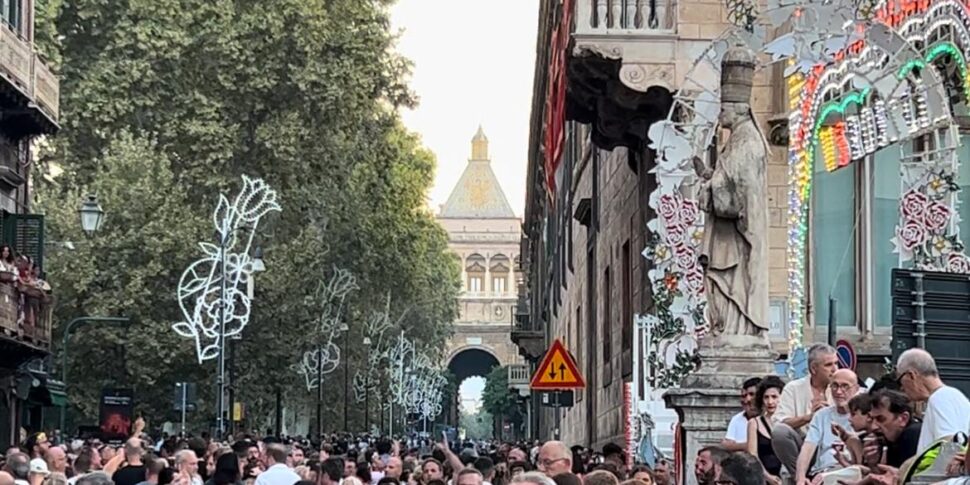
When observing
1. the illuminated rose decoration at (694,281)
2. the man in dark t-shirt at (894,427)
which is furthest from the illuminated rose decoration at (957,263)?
the man in dark t-shirt at (894,427)

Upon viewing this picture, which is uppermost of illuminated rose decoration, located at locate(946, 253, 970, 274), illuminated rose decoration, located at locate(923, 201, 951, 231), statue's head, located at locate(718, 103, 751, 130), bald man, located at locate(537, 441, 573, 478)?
statue's head, located at locate(718, 103, 751, 130)

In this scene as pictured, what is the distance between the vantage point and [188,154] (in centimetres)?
4881

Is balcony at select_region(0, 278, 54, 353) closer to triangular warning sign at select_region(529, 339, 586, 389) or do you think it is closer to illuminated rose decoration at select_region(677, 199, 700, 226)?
triangular warning sign at select_region(529, 339, 586, 389)

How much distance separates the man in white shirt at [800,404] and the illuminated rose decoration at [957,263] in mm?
3741

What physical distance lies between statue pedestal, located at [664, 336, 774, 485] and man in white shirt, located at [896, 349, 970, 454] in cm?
468

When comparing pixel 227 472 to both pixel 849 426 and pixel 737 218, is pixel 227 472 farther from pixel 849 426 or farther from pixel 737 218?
pixel 849 426

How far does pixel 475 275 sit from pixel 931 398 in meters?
165

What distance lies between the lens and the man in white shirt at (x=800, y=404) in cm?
1062

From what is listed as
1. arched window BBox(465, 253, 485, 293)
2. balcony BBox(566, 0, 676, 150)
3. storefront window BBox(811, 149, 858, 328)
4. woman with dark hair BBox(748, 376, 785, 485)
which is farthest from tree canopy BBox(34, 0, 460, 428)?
arched window BBox(465, 253, 485, 293)

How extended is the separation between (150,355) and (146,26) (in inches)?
354

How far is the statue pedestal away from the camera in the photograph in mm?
13742

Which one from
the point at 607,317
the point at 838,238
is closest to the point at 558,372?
the point at 838,238

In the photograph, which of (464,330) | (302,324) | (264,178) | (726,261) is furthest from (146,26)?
(464,330)

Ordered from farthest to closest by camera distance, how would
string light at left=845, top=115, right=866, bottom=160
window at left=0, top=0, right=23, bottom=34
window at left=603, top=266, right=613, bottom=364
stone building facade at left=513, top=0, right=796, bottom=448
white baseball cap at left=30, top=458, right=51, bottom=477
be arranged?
window at left=0, top=0, right=23, bottom=34
window at left=603, top=266, right=613, bottom=364
stone building facade at left=513, top=0, right=796, bottom=448
string light at left=845, top=115, right=866, bottom=160
white baseball cap at left=30, top=458, right=51, bottom=477
